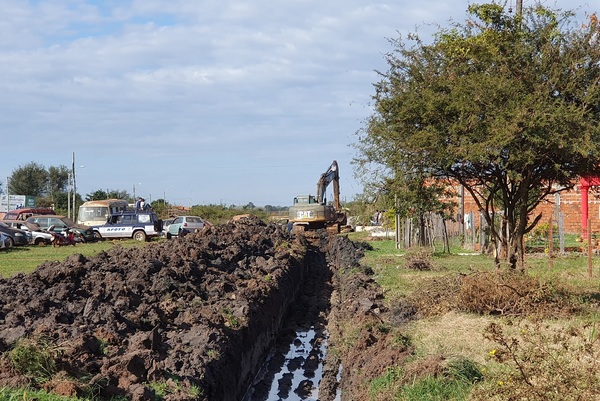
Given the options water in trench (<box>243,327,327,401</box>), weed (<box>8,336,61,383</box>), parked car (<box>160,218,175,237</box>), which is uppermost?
parked car (<box>160,218,175,237</box>)

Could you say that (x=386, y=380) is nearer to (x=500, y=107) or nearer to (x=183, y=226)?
(x=500, y=107)

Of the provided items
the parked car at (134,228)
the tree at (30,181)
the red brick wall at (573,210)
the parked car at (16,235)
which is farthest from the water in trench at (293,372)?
the tree at (30,181)

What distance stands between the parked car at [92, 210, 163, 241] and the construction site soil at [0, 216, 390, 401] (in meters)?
25.0

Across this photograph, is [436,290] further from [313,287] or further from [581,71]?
[313,287]

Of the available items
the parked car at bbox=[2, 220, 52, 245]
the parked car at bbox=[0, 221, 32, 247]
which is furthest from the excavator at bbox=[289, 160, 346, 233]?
the parked car at bbox=[0, 221, 32, 247]

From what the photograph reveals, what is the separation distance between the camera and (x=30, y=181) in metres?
103

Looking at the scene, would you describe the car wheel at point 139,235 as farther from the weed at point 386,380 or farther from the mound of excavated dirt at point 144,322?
the weed at point 386,380

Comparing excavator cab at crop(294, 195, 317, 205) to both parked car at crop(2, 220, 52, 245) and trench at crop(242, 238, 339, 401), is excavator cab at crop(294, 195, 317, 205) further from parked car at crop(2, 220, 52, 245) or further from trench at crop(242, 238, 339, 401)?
trench at crop(242, 238, 339, 401)

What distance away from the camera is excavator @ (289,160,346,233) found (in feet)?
146

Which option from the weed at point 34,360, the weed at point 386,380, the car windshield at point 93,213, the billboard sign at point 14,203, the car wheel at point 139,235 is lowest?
the weed at point 386,380

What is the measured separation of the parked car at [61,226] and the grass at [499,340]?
83.7 ft

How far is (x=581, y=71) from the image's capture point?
41.1 ft

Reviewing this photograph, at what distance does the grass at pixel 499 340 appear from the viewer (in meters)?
6.23

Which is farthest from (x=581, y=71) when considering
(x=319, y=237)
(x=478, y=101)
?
(x=319, y=237)
